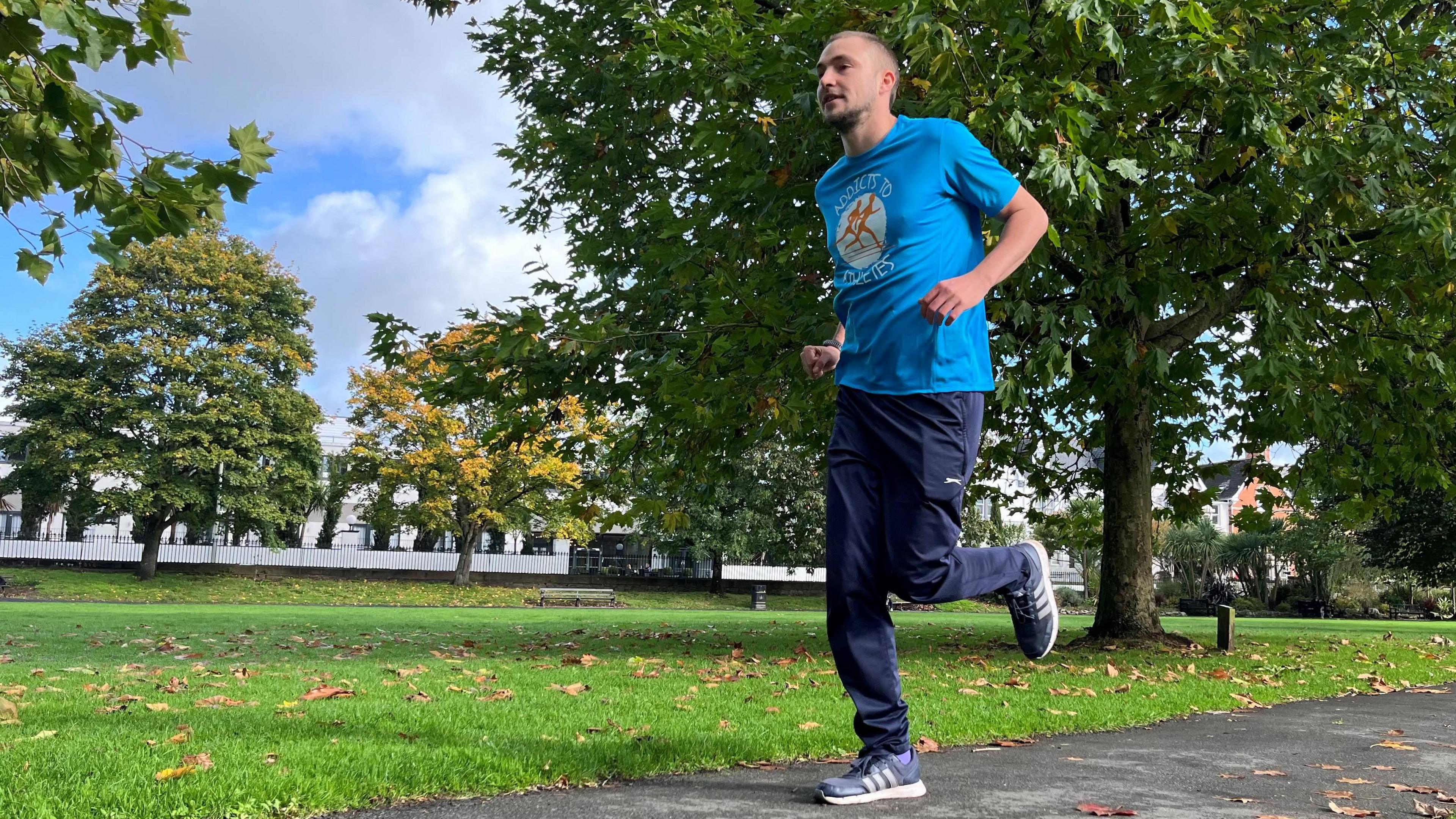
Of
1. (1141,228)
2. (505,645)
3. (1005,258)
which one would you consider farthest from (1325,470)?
(1005,258)

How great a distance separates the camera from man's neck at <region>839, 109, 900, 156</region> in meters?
3.32

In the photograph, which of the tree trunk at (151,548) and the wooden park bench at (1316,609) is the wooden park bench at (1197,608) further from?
the tree trunk at (151,548)

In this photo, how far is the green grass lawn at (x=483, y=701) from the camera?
3.37 m

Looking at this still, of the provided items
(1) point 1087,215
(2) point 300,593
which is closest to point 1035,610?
(1) point 1087,215

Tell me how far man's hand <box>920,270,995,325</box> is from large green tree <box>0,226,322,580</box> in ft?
122

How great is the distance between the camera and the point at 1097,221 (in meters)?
9.29

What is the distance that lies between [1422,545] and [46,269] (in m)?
35.1

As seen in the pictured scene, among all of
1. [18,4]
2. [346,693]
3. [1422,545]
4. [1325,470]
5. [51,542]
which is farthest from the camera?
[51,542]

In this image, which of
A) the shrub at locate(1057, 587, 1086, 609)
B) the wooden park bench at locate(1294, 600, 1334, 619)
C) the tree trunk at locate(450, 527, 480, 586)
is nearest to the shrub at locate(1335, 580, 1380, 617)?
the wooden park bench at locate(1294, 600, 1334, 619)

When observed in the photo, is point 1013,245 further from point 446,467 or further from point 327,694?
point 446,467

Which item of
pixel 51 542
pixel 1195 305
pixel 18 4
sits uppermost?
pixel 1195 305

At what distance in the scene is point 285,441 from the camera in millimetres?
37281

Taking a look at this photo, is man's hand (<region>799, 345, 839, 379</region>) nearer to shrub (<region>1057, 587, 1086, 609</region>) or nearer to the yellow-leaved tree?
the yellow-leaved tree

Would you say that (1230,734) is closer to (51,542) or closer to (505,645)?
(505,645)
